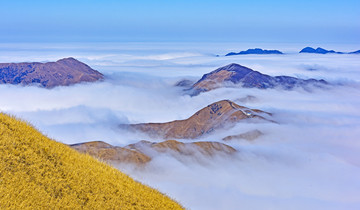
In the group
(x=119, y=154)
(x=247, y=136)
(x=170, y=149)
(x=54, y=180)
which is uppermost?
(x=54, y=180)

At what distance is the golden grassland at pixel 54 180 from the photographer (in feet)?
45.1

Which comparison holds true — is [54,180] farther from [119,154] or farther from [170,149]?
[170,149]

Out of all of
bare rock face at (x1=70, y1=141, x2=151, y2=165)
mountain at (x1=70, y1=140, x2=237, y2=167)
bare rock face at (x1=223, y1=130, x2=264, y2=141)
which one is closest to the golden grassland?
bare rock face at (x1=70, y1=141, x2=151, y2=165)

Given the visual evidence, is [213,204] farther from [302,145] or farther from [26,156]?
[302,145]

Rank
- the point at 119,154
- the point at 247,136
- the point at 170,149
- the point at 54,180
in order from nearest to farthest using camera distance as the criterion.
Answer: the point at 54,180, the point at 119,154, the point at 170,149, the point at 247,136

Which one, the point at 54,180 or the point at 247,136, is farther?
the point at 247,136

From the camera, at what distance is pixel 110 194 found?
15688 mm

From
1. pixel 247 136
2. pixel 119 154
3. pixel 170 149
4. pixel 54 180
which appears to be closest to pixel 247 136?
pixel 247 136

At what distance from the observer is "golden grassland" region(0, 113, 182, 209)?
45.1 ft

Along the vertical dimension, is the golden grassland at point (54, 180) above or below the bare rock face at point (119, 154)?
above

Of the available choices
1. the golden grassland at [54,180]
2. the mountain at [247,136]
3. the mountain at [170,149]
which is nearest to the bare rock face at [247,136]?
the mountain at [247,136]

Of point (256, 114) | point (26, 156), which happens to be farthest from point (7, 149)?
point (256, 114)

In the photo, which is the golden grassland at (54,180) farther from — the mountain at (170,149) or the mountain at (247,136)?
the mountain at (247,136)

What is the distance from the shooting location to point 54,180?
1487 centimetres
